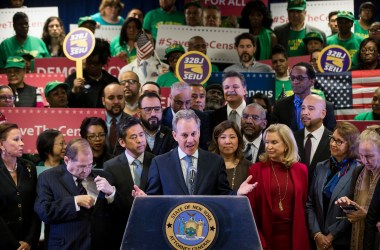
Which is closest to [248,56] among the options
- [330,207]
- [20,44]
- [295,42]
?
Answer: [295,42]

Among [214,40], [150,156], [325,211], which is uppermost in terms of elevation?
[214,40]

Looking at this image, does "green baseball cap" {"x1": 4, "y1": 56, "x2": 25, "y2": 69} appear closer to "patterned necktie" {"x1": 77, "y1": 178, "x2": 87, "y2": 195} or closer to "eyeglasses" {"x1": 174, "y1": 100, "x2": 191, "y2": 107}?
"eyeglasses" {"x1": 174, "y1": 100, "x2": 191, "y2": 107}

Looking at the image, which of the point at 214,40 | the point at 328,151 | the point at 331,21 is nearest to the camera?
the point at 328,151

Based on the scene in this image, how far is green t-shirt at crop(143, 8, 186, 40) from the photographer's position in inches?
449

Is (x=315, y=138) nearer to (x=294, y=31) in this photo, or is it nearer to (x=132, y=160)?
(x=132, y=160)

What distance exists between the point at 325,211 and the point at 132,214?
2.31 metres

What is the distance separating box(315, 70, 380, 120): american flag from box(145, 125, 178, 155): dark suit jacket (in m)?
2.26

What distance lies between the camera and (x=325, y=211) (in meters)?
6.85

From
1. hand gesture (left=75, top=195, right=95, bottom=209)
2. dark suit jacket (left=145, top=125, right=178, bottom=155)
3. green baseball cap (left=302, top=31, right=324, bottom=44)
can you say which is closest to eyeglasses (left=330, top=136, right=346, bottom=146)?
dark suit jacket (left=145, top=125, right=178, bottom=155)

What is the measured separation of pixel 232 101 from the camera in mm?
7930

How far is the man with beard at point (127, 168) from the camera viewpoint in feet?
21.7

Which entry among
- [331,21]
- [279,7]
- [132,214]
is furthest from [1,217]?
[279,7]

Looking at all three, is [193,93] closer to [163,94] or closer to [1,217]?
[163,94]

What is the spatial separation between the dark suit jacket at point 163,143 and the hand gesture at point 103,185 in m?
1.10
